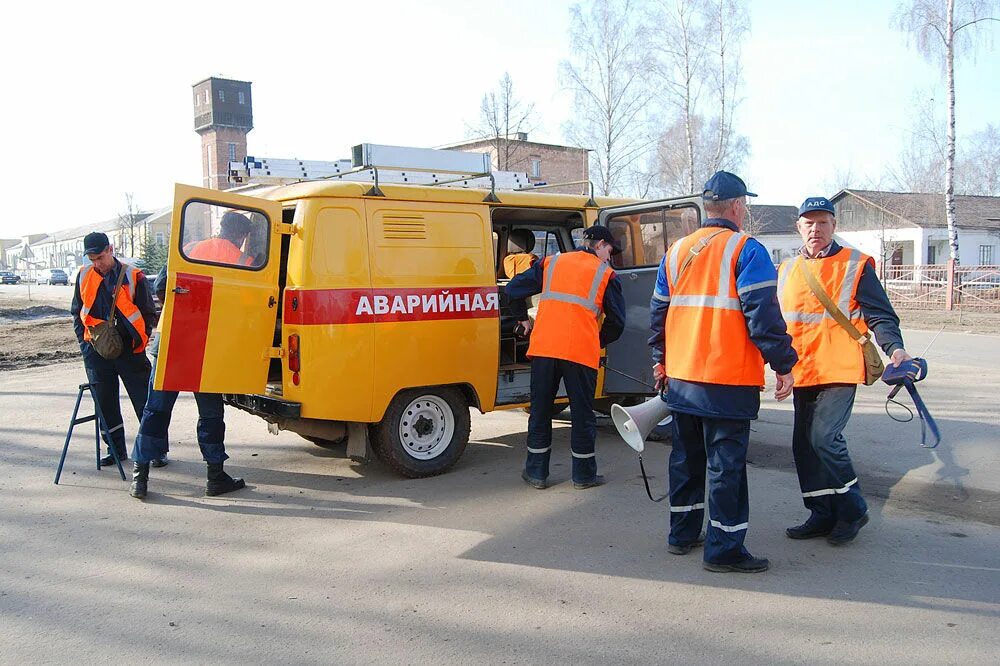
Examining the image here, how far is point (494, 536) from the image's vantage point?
16.2ft

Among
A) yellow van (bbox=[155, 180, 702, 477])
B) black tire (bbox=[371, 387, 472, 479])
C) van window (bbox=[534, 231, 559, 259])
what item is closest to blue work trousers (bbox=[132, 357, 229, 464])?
yellow van (bbox=[155, 180, 702, 477])

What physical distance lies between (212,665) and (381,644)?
2.38ft

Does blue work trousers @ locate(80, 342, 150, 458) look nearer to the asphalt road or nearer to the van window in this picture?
the asphalt road

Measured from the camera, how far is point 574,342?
227 inches

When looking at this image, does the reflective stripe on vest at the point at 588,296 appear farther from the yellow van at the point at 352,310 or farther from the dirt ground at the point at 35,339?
the dirt ground at the point at 35,339

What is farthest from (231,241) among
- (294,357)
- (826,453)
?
(826,453)

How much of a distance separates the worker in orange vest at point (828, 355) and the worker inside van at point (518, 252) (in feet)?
12.9

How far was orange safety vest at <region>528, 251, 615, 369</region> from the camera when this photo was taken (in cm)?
579

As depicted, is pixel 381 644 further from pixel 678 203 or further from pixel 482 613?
pixel 678 203

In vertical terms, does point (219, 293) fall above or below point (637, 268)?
below

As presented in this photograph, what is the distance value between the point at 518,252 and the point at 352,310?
3092 mm

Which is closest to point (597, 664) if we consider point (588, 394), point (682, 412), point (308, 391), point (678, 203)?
point (682, 412)

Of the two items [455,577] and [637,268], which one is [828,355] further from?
[637,268]

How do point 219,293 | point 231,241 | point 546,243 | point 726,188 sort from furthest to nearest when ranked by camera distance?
point 546,243 < point 231,241 < point 219,293 < point 726,188
